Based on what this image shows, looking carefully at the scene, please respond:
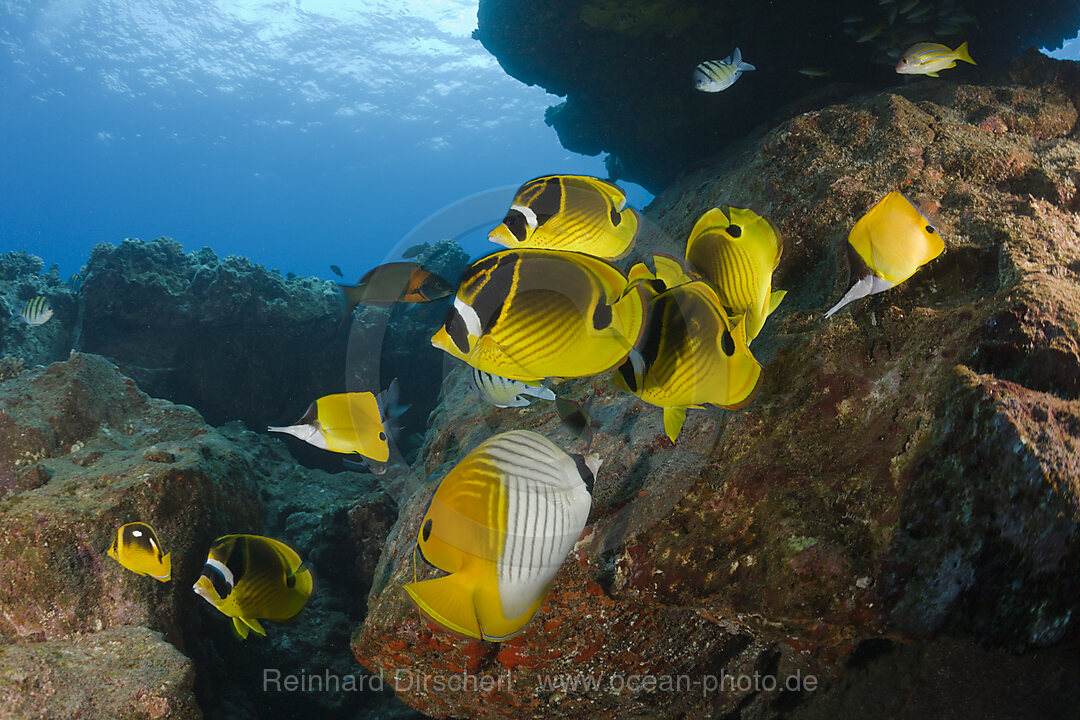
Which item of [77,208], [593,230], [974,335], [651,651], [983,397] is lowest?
[651,651]

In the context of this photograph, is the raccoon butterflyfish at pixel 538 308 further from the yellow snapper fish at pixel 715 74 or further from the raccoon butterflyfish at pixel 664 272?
the yellow snapper fish at pixel 715 74

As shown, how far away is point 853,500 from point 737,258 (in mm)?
919

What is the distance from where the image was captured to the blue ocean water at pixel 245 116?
36.9m

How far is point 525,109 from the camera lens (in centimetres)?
5062

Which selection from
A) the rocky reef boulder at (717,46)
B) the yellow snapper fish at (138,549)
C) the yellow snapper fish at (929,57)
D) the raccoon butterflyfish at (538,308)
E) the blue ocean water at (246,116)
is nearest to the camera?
the raccoon butterflyfish at (538,308)

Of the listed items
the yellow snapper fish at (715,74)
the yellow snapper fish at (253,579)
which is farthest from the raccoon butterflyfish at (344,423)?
the yellow snapper fish at (715,74)

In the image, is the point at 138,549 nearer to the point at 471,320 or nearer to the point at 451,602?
the point at 451,602

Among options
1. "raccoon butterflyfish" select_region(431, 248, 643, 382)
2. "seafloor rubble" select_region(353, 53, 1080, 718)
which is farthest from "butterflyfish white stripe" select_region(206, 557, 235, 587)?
"raccoon butterflyfish" select_region(431, 248, 643, 382)

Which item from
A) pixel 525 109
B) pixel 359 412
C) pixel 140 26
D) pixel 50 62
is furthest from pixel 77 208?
pixel 359 412

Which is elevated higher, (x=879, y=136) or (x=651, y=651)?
(x=879, y=136)

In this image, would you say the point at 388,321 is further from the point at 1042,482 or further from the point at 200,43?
the point at 200,43

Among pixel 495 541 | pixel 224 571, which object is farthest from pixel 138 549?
pixel 495 541

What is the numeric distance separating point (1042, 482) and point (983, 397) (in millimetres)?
239

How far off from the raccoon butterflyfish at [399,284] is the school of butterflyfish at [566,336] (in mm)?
1920
